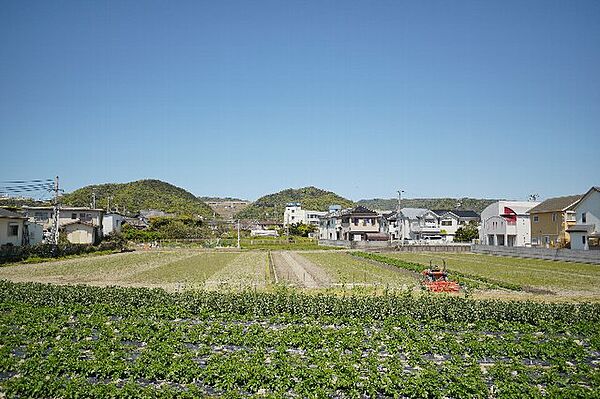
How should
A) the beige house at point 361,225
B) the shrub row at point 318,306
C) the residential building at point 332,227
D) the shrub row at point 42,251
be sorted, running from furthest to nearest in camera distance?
1. the residential building at point 332,227
2. the beige house at point 361,225
3. the shrub row at point 42,251
4. the shrub row at point 318,306

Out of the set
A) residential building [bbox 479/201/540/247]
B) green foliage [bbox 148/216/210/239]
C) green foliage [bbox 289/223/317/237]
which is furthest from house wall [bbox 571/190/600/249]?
green foliage [bbox 289/223/317/237]

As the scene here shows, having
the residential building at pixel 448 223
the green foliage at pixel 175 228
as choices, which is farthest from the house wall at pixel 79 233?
the residential building at pixel 448 223

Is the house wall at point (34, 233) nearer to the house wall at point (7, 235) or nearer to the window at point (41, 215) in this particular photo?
the house wall at point (7, 235)

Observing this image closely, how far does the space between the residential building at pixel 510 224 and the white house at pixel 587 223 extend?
1094 centimetres

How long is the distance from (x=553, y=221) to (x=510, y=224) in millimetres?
7748

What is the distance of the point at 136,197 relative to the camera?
107 m

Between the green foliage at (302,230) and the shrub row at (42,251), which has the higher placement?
the green foliage at (302,230)

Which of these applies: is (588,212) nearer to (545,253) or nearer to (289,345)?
(545,253)

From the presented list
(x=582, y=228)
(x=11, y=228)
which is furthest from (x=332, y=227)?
(x=11, y=228)

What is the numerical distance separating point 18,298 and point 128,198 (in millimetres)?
91057

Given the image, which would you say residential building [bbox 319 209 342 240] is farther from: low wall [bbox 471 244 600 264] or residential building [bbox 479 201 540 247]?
low wall [bbox 471 244 600 264]

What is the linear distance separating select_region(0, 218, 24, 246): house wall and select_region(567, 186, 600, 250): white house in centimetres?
4858

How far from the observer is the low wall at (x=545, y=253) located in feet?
118

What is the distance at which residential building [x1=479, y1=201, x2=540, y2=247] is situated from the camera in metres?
55.7
